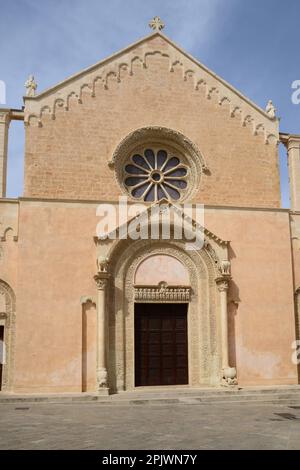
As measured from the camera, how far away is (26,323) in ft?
53.0

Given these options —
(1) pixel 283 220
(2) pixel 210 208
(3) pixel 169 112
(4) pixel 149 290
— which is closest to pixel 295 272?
(1) pixel 283 220

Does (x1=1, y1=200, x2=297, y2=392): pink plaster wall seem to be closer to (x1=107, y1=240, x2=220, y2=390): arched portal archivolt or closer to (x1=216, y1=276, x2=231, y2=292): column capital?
(x1=216, y1=276, x2=231, y2=292): column capital

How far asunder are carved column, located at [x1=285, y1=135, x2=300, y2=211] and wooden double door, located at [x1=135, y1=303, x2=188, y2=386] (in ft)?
19.2

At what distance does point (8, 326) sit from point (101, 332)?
9.45ft

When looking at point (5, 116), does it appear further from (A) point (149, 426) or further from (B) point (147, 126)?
(A) point (149, 426)

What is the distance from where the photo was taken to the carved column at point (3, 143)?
59.2ft

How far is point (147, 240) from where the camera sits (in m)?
17.7

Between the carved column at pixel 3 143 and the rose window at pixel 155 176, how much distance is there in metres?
4.10

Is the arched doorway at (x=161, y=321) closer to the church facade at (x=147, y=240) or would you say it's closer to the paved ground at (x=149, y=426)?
the church facade at (x=147, y=240)

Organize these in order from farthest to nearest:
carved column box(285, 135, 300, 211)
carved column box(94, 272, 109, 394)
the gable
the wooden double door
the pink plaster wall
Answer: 1. carved column box(285, 135, 300, 211)
2. the gable
3. the wooden double door
4. the pink plaster wall
5. carved column box(94, 272, 109, 394)

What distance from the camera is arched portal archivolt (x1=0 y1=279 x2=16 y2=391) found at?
1622cm

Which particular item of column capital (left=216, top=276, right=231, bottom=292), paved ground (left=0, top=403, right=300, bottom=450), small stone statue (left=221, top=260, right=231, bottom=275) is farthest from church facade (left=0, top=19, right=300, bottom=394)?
paved ground (left=0, top=403, right=300, bottom=450)

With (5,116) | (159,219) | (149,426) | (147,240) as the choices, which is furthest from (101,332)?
(5,116)

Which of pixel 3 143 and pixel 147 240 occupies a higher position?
pixel 3 143
